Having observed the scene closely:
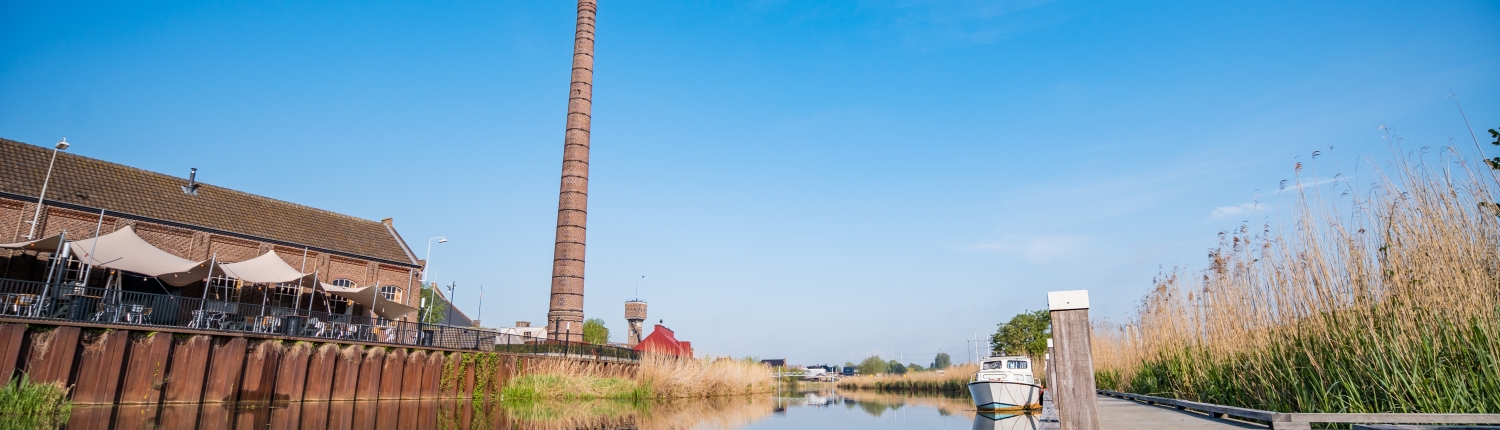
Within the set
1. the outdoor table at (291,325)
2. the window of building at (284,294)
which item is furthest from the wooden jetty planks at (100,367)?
the window of building at (284,294)

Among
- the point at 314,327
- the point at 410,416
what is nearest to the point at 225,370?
the point at 314,327

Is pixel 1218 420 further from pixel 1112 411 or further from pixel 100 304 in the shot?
pixel 100 304

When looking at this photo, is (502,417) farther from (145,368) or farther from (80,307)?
(80,307)

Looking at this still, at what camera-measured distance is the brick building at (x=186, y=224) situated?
19.7m

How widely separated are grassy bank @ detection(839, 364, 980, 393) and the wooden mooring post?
27872 mm

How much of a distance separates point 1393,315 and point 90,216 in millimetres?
27066

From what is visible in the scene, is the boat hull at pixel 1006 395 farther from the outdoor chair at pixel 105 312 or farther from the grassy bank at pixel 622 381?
the outdoor chair at pixel 105 312

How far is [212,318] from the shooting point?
17.6 metres

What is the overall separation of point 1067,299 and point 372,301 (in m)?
24.7

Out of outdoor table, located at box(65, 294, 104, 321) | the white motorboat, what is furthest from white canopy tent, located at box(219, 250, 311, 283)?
the white motorboat

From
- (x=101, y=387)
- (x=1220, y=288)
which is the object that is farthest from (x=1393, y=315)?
(x=101, y=387)

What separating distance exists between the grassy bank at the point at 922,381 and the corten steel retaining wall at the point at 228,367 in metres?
19.9

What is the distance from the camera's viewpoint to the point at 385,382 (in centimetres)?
1988

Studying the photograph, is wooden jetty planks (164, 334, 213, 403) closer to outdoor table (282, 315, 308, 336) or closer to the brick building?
outdoor table (282, 315, 308, 336)
